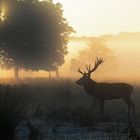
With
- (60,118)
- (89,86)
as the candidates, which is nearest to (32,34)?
(89,86)

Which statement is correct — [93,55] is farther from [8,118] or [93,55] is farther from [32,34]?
[8,118]

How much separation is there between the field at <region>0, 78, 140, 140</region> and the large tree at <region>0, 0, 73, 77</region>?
27472 millimetres

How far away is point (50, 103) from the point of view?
816 inches

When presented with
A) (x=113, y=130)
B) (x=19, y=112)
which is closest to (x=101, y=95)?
(x=113, y=130)

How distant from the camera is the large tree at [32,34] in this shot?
51.0 m

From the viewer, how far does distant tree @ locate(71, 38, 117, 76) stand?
9912cm

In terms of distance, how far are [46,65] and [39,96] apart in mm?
32619

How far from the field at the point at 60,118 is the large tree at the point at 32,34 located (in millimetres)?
27472

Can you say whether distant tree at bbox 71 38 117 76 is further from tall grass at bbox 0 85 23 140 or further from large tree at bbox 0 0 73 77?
tall grass at bbox 0 85 23 140

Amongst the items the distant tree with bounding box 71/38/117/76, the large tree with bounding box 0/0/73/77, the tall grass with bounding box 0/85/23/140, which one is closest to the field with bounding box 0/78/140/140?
the tall grass with bounding box 0/85/23/140

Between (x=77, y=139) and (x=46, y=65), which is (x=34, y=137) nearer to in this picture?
(x=77, y=139)

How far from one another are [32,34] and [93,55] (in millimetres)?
48757

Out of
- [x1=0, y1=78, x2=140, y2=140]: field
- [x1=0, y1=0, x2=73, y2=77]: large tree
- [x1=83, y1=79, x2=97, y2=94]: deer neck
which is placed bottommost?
[x1=0, y1=78, x2=140, y2=140]: field

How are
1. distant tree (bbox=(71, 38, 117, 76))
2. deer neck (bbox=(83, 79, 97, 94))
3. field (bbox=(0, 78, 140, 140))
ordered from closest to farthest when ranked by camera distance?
1. field (bbox=(0, 78, 140, 140))
2. deer neck (bbox=(83, 79, 97, 94))
3. distant tree (bbox=(71, 38, 117, 76))
